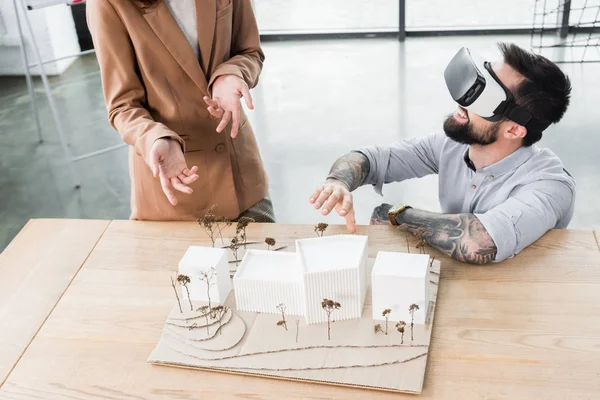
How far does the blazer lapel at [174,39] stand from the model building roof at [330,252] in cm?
65

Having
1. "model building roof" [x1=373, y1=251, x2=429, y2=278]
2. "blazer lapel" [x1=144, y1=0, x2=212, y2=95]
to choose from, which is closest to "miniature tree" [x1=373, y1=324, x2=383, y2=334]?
"model building roof" [x1=373, y1=251, x2=429, y2=278]

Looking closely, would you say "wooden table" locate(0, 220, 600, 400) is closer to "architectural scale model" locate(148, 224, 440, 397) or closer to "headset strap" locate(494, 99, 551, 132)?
"architectural scale model" locate(148, 224, 440, 397)

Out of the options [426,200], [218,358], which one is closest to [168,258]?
[218,358]

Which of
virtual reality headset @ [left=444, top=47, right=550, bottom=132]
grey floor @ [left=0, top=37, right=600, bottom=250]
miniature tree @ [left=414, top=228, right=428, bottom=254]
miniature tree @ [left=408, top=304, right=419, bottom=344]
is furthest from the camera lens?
grey floor @ [left=0, top=37, right=600, bottom=250]

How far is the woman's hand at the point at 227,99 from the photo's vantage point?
6.40 feet

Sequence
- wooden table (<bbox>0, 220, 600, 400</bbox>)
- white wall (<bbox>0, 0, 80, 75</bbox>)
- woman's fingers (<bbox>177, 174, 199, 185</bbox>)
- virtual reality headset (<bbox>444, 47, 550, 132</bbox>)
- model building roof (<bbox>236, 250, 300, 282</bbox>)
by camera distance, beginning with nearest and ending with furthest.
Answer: wooden table (<bbox>0, 220, 600, 400</bbox>) < model building roof (<bbox>236, 250, 300, 282</bbox>) < woman's fingers (<bbox>177, 174, 199, 185</bbox>) < virtual reality headset (<bbox>444, 47, 550, 132</bbox>) < white wall (<bbox>0, 0, 80, 75</bbox>)

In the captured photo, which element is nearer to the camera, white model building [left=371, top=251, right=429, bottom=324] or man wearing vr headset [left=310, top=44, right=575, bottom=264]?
white model building [left=371, top=251, right=429, bottom=324]

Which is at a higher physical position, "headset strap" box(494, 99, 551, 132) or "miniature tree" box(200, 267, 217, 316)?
"headset strap" box(494, 99, 551, 132)

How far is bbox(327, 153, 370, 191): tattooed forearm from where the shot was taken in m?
2.27

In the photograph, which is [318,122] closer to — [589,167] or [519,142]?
[589,167]

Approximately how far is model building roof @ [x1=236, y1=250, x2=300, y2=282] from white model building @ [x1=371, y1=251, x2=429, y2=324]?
0.20 metres

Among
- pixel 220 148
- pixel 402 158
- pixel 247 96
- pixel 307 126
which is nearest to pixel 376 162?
pixel 402 158

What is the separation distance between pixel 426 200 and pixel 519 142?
1.83 meters

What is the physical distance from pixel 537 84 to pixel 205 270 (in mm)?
1129
